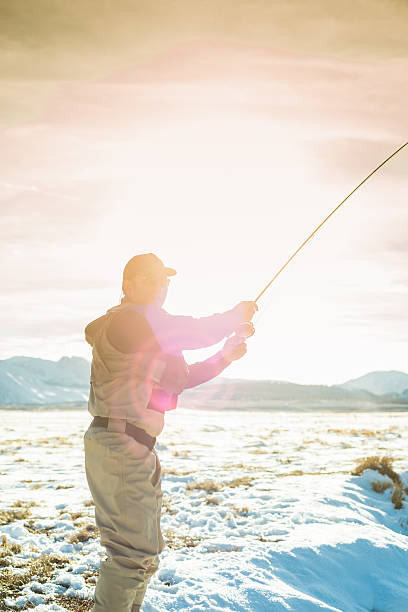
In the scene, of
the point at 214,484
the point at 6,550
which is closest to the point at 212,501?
the point at 214,484

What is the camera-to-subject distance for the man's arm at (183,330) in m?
2.87

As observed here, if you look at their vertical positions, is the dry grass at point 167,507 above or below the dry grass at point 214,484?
below

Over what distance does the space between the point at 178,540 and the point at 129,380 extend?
13.9 ft

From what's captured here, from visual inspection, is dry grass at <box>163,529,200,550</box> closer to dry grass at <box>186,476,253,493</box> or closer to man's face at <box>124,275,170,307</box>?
dry grass at <box>186,476,253,493</box>

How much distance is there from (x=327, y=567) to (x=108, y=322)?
417 cm

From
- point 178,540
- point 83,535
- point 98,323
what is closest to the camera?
point 98,323

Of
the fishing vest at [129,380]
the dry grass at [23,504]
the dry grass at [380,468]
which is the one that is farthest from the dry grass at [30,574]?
the dry grass at [380,468]

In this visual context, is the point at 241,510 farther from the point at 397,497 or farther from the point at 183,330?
the point at 183,330

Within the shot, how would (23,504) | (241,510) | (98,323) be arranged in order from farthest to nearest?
(23,504) < (241,510) < (98,323)

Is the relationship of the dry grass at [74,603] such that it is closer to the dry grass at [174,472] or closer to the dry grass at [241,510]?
the dry grass at [241,510]

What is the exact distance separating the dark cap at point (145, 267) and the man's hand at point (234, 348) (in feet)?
2.25

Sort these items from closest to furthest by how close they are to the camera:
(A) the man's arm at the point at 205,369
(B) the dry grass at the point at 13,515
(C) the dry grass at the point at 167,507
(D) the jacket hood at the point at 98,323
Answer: (D) the jacket hood at the point at 98,323 → (A) the man's arm at the point at 205,369 → (B) the dry grass at the point at 13,515 → (C) the dry grass at the point at 167,507

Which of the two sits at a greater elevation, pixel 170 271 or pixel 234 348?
pixel 170 271

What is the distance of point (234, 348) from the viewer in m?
3.43
